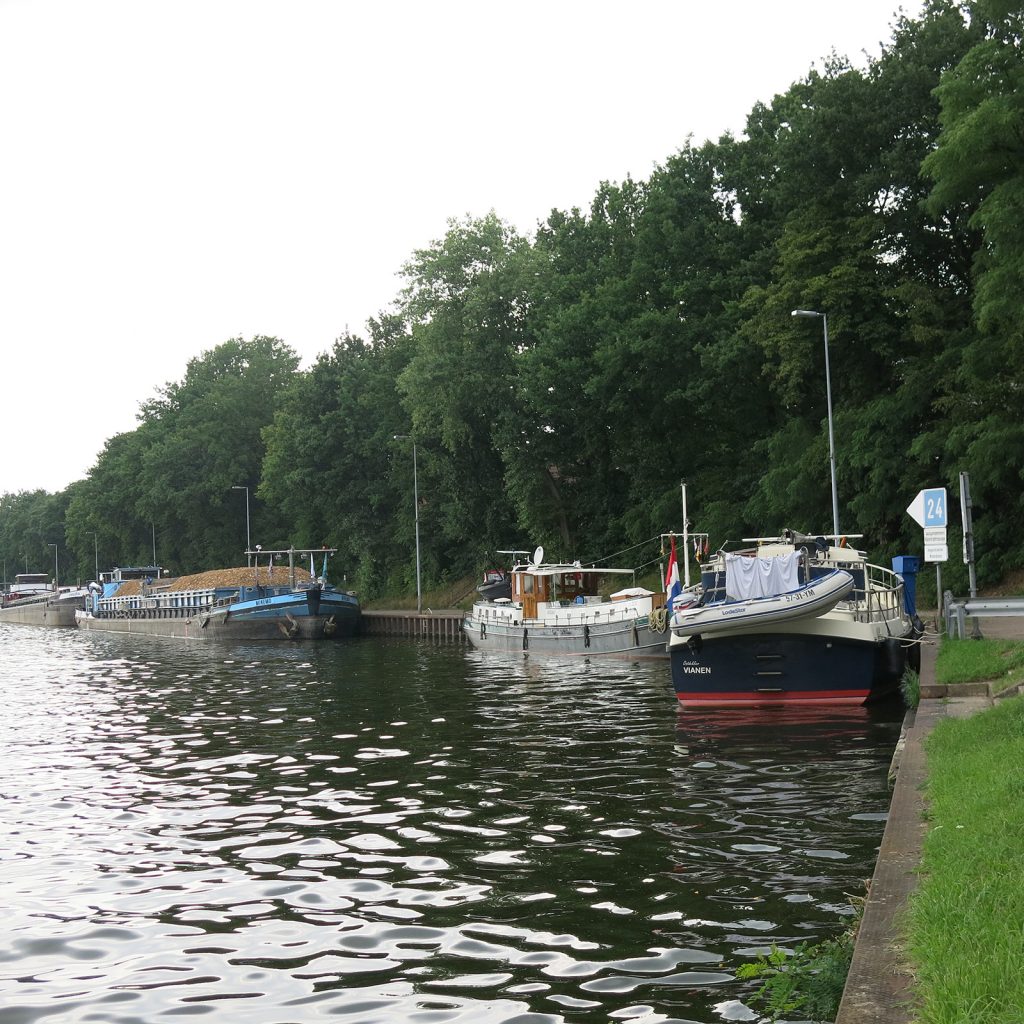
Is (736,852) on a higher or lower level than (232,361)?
lower

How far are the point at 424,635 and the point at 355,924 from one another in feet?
175

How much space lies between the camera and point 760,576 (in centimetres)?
2539

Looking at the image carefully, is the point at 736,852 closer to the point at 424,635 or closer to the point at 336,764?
the point at 336,764

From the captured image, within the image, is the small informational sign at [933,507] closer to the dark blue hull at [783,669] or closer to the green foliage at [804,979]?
the dark blue hull at [783,669]

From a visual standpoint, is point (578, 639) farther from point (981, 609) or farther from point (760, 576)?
point (981, 609)

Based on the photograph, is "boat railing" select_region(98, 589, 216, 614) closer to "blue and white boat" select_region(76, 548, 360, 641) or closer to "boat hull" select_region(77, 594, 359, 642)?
"blue and white boat" select_region(76, 548, 360, 641)

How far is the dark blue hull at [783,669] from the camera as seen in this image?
22781mm

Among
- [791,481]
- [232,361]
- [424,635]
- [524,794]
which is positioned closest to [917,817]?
[524,794]

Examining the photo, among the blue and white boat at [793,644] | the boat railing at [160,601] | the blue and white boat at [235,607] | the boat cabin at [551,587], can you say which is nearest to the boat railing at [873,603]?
the blue and white boat at [793,644]

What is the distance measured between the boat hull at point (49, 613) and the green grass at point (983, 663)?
99216 mm

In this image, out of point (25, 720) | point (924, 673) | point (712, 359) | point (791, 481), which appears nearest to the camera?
point (924, 673)

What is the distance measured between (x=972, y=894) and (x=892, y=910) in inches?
23.0

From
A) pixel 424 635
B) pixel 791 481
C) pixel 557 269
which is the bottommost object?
pixel 424 635

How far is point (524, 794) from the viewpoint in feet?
51.1
